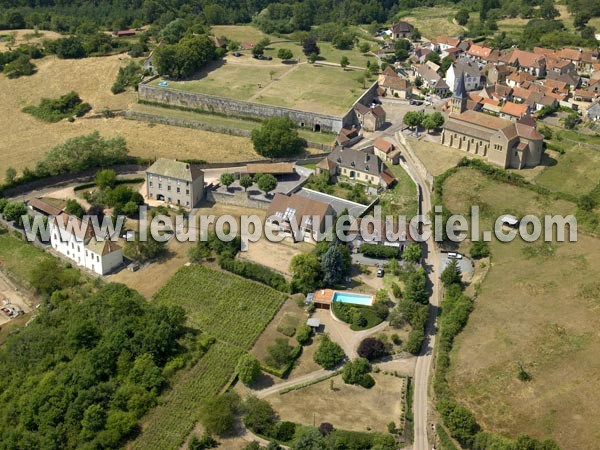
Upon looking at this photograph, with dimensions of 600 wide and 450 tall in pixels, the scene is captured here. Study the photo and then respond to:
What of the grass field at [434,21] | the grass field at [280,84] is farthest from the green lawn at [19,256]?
the grass field at [434,21]

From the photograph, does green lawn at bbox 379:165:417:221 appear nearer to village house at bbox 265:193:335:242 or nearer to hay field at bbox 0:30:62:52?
village house at bbox 265:193:335:242

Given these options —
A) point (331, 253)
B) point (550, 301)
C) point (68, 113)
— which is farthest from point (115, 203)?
point (550, 301)

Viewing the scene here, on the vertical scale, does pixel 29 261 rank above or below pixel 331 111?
below

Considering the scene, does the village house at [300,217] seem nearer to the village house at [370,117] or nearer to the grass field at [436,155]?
the grass field at [436,155]

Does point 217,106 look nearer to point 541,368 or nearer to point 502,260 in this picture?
point 502,260

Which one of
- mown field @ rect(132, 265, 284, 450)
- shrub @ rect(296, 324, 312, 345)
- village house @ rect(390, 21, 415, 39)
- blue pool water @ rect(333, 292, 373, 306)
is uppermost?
village house @ rect(390, 21, 415, 39)

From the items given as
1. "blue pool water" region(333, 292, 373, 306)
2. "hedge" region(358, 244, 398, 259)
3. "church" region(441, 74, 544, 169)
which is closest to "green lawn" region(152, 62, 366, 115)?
"church" region(441, 74, 544, 169)
